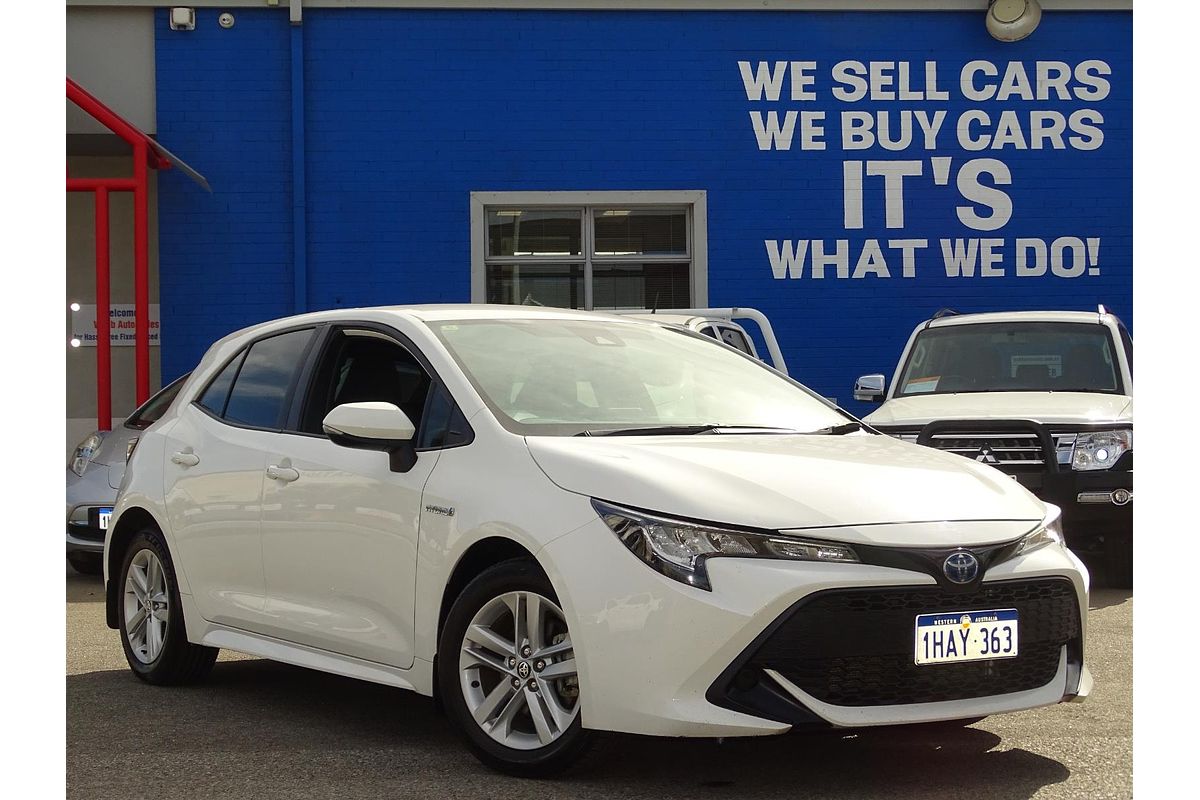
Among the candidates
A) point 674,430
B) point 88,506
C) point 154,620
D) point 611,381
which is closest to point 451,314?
point 611,381

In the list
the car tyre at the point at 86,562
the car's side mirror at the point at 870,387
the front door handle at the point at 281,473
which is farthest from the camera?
the car tyre at the point at 86,562

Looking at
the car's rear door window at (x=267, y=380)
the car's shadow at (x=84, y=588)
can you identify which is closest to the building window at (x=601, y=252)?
the car's shadow at (x=84, y=588)

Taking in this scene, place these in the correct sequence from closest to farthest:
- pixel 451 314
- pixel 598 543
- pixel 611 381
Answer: pixel 598 543 < pixel 611 381 < pixel 451 314

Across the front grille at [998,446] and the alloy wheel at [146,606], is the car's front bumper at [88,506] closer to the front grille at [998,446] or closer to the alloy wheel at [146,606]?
the alloy wheel at [146,606]

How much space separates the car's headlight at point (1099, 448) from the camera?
945 centimetres

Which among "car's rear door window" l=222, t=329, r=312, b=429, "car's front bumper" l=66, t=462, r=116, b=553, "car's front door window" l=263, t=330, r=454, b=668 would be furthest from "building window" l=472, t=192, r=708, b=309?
"car's front door window" l=263, t=330, r=454, b=668

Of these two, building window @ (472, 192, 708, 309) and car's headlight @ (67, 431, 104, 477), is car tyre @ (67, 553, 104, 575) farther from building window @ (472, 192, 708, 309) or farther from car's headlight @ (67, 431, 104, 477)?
building window @ (472, 192, 708, 309)

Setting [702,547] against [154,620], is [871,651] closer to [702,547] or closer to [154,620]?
[702,547]

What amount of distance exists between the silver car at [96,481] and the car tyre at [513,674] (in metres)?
6.05

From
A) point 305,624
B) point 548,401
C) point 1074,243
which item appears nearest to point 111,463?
point 305,624

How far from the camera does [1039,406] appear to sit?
32.7ft

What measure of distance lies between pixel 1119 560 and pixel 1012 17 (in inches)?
308

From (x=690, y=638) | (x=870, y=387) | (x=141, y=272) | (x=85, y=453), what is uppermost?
(x=141, y=272)

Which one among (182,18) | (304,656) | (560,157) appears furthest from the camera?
(560,157)
